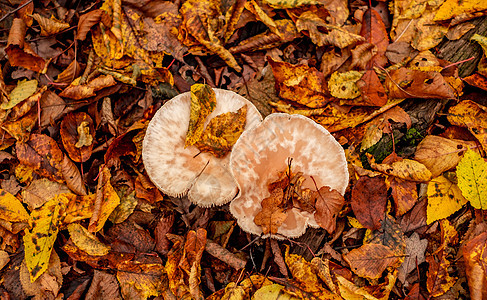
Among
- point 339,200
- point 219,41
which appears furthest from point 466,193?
point 219,41

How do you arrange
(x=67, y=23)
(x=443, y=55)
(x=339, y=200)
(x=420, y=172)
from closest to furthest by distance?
(x=339, y=200), (x=420, y=172), (x=443, y=55), (x=67, y=23)

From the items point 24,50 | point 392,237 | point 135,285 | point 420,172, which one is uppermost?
point 24,50

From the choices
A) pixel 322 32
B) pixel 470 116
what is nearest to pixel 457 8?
pixel 470 116

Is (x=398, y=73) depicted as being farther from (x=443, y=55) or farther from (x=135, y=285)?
(x=135, y=285)

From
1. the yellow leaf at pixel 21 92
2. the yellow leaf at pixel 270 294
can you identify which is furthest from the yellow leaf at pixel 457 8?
the yellow leaf at pixel 21 92

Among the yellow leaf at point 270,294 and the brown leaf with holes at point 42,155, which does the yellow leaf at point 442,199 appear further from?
the brown leaf with holes at point 42,155

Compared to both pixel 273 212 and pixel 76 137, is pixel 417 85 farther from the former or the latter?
pixel 76 137
